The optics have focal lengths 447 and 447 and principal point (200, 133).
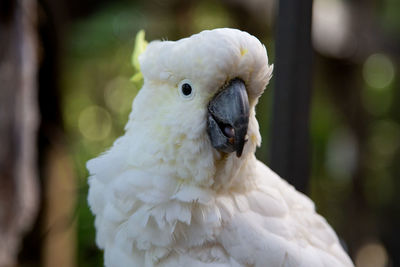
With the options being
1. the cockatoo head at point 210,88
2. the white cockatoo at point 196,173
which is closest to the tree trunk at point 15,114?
the white cockatoo at point 196,173

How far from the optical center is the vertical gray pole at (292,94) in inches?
50.8

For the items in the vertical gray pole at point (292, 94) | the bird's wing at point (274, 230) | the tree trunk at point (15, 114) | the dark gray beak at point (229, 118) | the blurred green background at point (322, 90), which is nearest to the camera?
the dark gray beak at point (229, 118)

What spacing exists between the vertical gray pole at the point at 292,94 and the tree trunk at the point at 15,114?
921mm

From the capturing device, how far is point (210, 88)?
0.86m

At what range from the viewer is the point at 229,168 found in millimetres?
929

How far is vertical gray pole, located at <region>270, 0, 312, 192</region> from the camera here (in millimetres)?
1291

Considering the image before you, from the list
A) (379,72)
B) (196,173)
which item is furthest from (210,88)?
(379,72)

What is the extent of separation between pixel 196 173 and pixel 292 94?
558mm

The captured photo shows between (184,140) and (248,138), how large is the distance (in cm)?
13

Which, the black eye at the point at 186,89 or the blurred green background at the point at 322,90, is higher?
the black eye at the point at 186,89

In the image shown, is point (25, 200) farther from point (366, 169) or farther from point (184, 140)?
point (366, 169)

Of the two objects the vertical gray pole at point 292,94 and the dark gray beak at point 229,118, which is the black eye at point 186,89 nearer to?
the dark gray beak at point 229,118

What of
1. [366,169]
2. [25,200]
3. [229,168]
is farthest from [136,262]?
[366,169]

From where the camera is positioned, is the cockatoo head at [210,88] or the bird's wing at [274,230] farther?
the bird's wing at [274,230]
